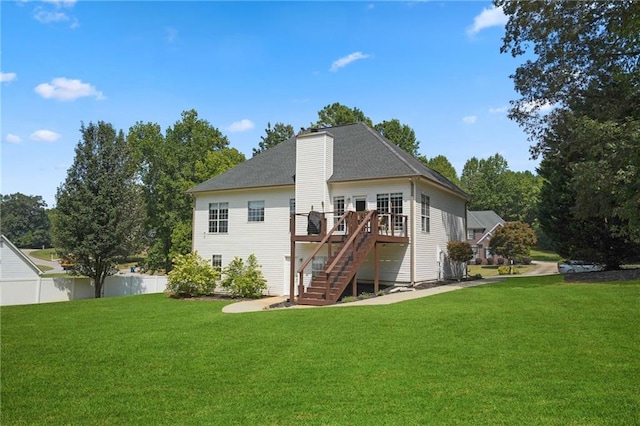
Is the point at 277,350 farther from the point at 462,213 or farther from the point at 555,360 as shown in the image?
the point at 462,213

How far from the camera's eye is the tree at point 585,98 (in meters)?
15.1

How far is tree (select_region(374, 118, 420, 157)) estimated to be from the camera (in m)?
39.9

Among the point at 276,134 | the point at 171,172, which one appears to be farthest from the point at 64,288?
the point at 276,134

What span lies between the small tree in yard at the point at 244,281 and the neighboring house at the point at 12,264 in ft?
40.2

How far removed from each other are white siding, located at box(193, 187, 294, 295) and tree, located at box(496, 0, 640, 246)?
11482 mm

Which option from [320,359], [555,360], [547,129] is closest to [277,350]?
[320,359]

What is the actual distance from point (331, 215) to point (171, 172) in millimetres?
24762

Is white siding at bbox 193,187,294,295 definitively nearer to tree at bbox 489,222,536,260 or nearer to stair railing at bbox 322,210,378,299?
stair railing at bbox 322,210,378,299

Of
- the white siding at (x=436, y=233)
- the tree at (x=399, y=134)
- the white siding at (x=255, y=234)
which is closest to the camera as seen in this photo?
the white siding at (x=436, y=233)

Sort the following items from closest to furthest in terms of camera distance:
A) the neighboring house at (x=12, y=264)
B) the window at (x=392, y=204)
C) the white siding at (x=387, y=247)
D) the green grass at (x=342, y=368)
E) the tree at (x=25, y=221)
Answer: the green grass at (x=342, y=368) < the white siding at (x=387, y=247) < the window at (x=392, y=204) < the neighboring house at (x=12, y=264) < the tree at (x=25, y=221)

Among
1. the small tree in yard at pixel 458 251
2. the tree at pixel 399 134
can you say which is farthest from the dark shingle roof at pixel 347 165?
the tree at pixel 399 134

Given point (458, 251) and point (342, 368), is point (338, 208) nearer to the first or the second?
point (458, 251)

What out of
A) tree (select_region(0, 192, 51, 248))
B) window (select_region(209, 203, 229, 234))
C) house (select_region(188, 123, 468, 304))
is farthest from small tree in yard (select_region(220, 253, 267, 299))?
tree (select_region(0, 192, 51, 248))

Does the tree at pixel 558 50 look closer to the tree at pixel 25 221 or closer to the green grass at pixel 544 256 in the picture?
the green grass at pixel 544 256
